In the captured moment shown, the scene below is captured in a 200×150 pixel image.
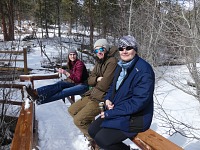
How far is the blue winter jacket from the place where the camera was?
2.16m

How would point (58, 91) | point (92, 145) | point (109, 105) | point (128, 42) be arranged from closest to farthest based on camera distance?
point (128, 42), point (109, 105), point (92, 145), point (58, 91)

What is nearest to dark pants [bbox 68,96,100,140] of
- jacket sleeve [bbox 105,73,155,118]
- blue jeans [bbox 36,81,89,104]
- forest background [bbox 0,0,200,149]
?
blue jeans [bbox 36,81,89,104]

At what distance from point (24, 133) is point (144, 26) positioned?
10.8 m

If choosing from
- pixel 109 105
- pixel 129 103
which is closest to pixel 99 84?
pixel 109 105

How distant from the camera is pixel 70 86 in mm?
4129

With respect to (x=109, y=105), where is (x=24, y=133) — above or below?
below

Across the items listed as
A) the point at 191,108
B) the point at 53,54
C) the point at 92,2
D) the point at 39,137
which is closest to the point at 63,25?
the point at 92,2

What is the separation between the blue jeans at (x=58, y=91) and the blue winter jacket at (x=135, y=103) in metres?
1.58

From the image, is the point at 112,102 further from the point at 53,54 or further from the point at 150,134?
the point at 53,54

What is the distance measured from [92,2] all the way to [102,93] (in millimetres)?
22503

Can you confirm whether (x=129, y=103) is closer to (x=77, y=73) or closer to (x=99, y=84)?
(x=99, y=84)

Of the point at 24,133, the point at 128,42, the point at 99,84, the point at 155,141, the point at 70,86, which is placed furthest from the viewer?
the point at 70,86

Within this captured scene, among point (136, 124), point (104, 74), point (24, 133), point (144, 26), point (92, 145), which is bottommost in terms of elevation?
point (92, 145)

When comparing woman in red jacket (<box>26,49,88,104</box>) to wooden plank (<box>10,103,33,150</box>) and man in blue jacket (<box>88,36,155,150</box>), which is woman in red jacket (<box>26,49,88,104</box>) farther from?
man in blue jacket (<box>88,36,155,150</box>)
